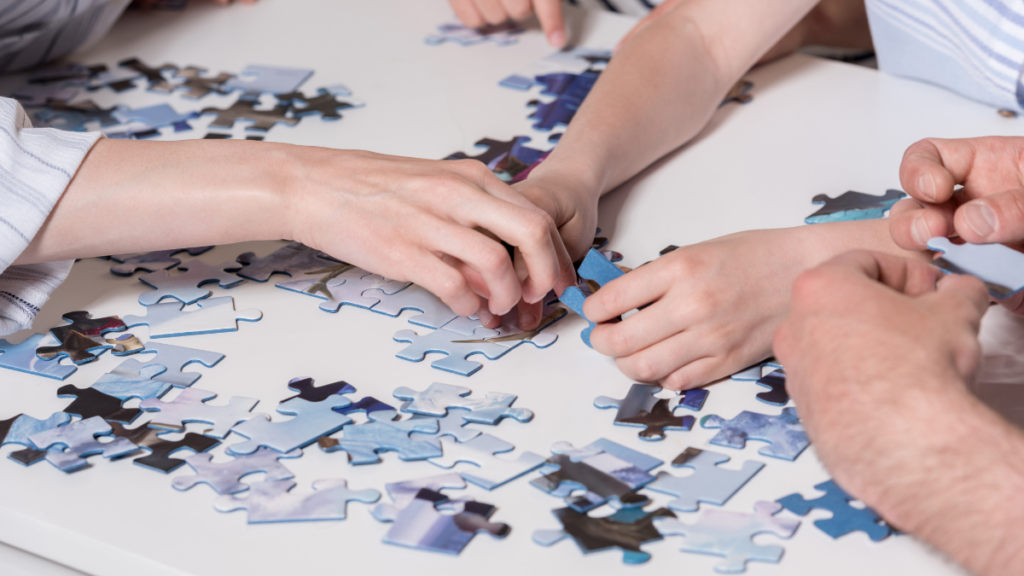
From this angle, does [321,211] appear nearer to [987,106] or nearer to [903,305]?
[903,305]

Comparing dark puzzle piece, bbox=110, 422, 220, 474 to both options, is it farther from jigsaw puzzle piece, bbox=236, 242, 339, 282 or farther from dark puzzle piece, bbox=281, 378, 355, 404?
jigsaw puzzle piece, bbox=236, 242, 339, 282

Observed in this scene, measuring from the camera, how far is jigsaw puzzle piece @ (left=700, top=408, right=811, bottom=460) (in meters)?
0.89

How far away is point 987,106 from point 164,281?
1.37 metres

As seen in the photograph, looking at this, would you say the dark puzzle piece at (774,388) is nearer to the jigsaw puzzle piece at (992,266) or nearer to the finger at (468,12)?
the jigsaw puzzle piece at (992,266)

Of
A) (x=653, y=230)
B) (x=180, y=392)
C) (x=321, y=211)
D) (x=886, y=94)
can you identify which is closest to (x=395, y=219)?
(x=321, y=211)

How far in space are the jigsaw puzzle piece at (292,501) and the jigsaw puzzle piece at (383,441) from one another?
0.04m

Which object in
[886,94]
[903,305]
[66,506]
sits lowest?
[66,506]

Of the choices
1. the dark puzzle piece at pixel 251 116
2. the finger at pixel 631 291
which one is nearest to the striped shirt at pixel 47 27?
the dark puzzle piece at pixel 251 116

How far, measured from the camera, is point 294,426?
0.94 m

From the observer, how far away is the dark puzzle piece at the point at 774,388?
96cm

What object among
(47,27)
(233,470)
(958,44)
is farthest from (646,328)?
(47,27)

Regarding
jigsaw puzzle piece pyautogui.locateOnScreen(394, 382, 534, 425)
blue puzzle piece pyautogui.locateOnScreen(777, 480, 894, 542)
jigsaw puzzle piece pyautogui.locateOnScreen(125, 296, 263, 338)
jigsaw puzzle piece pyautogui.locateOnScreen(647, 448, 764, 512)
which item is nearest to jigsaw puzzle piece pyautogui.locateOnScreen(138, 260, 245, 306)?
jigsaw puzzle piece pyautogui.locateOnScreen(125, 296, 263, 338)

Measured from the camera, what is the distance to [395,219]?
1.05m

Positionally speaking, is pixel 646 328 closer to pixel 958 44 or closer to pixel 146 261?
pixel 146 261
